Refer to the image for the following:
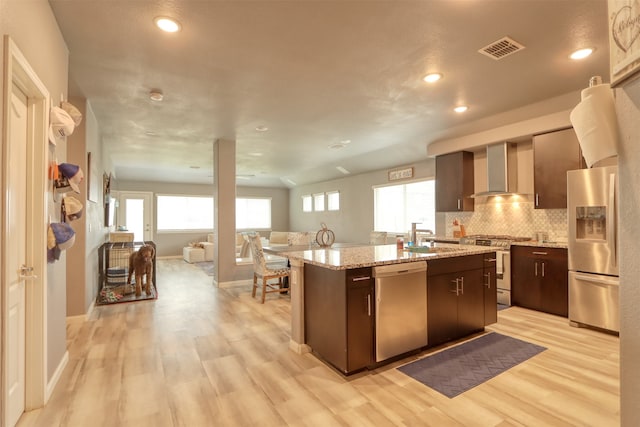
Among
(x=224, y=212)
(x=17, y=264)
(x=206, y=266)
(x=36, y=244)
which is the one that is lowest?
(x=206, y=266)

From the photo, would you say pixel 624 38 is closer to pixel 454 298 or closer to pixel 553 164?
pixel 454 298

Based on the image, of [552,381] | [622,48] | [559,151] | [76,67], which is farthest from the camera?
[559,151]

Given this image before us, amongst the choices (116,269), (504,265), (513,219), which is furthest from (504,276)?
(116,269)

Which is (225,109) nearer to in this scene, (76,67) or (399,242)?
(76,67)

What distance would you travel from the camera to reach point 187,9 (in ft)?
7.06

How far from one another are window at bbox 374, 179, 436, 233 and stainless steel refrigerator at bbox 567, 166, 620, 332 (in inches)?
109

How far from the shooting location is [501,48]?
104 inches

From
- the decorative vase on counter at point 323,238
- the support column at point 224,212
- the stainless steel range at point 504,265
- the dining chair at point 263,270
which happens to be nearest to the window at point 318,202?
the decorative vase on counter at point 323,238

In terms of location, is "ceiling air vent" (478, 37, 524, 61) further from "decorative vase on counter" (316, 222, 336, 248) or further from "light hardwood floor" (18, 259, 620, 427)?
"decorative vase on counter" (316, 222, 336, 248)

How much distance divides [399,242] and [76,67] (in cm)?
353

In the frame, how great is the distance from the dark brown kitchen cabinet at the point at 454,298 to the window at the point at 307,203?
7379mm

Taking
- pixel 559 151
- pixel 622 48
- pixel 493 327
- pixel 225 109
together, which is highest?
pixel 225 109

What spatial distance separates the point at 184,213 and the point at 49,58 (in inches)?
343

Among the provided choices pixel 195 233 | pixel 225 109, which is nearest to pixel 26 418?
pixel 225 109
